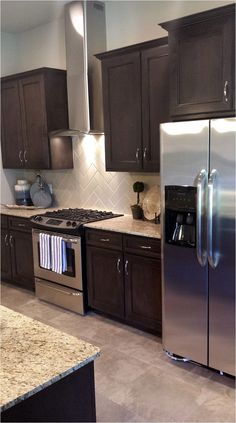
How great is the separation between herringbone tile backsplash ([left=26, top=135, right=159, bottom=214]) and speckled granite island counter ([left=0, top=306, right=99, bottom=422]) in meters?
2.65

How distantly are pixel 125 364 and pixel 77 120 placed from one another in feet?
8.18

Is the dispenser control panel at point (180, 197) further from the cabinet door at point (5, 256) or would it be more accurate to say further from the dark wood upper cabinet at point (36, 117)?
the cabinet door at point (5, 256)

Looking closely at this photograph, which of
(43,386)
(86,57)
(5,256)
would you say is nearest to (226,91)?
(86,57)

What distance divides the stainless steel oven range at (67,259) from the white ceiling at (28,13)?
2.18 metres

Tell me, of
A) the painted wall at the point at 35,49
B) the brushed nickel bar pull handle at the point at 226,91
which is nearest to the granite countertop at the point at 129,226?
the brushed nickel bar pull handle at the point at 226,91

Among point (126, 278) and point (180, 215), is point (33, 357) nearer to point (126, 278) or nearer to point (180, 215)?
point (180, 215)

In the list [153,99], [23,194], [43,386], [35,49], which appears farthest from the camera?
[23,194]

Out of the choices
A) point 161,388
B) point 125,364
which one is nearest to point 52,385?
point 161,388

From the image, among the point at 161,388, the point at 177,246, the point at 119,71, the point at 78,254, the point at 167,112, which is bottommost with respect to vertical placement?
the point at 161,388

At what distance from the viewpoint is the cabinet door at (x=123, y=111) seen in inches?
138

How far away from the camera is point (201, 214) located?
2.59 meters

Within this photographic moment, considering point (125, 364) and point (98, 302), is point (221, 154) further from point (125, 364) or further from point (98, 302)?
point (98, 302)

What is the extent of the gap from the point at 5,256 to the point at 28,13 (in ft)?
9.26

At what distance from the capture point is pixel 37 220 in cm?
412
